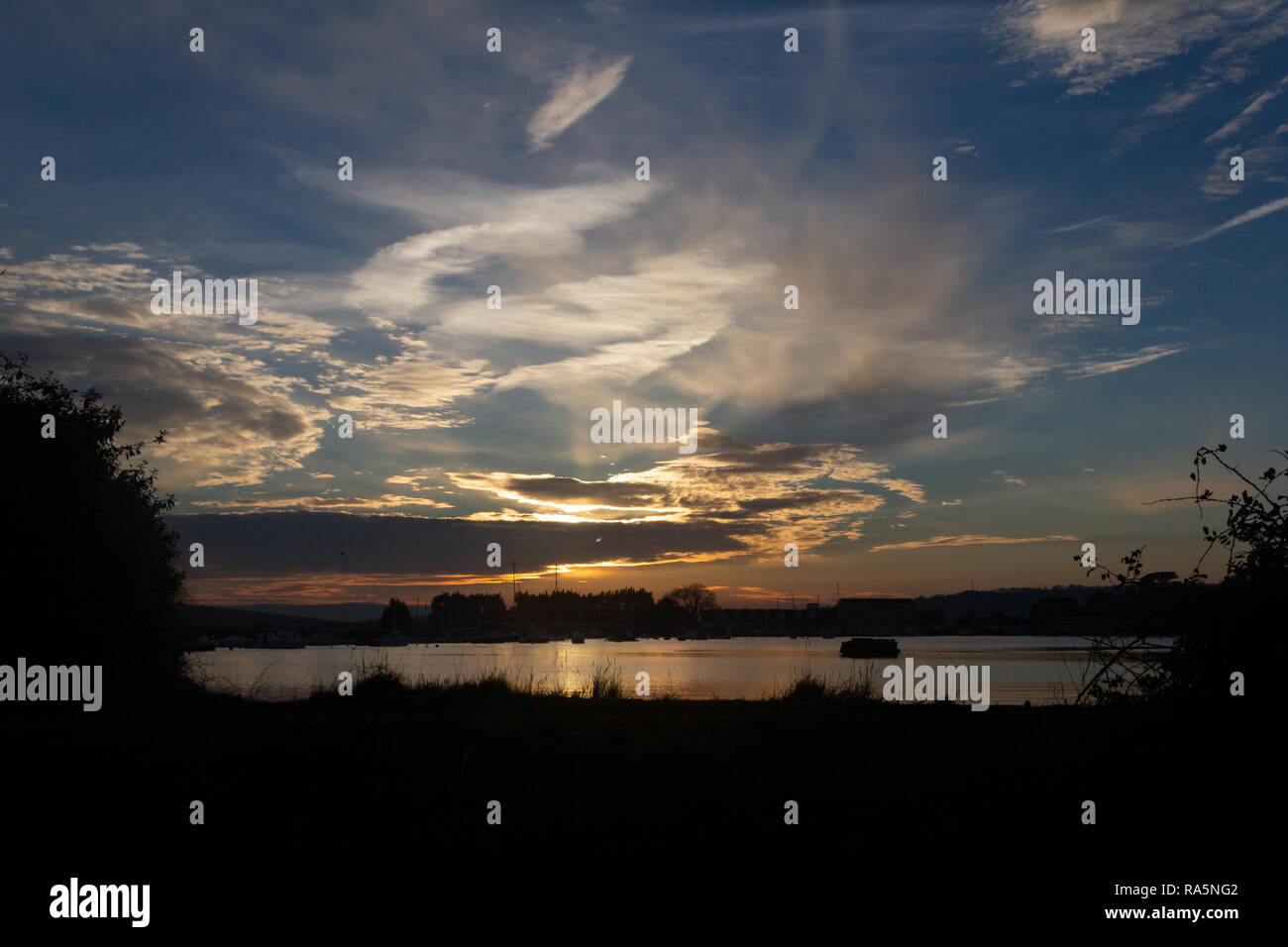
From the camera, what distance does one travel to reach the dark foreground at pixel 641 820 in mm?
7227

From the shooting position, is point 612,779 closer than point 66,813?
No

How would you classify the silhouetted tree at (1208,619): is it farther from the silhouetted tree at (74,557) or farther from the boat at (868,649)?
the boat at (868,649)

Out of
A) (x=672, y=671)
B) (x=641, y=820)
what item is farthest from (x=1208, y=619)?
(x=672, y=671)

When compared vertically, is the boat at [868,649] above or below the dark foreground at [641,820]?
below

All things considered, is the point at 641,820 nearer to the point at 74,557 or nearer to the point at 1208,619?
the point at 1208,619

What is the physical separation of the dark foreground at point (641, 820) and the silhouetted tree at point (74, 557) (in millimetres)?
6596

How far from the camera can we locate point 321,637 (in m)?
169

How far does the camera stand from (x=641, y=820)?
8836 mm

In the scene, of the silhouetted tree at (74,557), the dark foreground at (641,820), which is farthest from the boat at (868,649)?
the dark foreground at (641,820)

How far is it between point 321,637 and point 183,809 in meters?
172

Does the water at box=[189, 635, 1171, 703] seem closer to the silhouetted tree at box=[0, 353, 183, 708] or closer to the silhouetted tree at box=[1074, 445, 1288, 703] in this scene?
the silhouetted tree at box=[1074, 445, 1288, 703]
